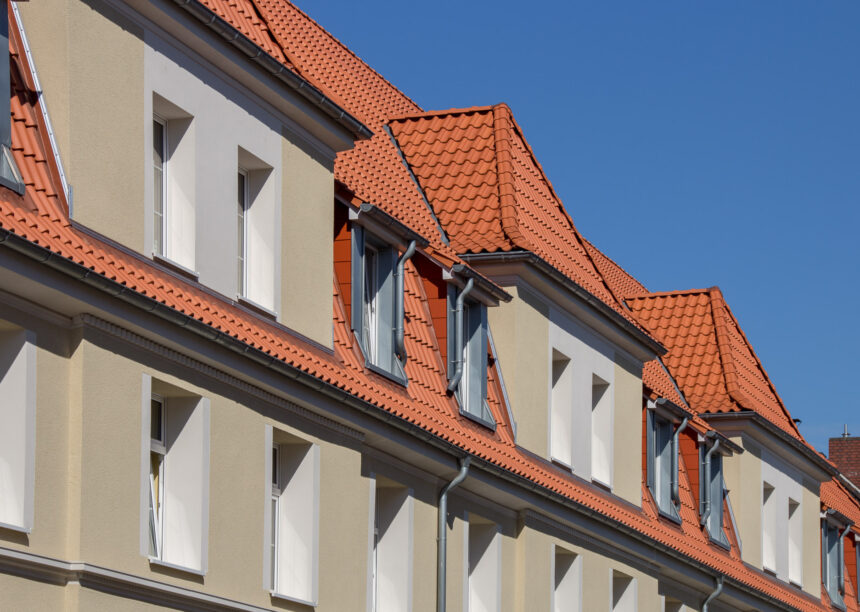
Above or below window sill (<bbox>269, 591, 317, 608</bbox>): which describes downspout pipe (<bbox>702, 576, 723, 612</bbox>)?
above

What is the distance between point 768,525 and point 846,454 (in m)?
35.5

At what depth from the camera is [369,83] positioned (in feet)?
101

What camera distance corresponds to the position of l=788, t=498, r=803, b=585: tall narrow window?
4325 cm

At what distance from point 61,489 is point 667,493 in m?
20.7

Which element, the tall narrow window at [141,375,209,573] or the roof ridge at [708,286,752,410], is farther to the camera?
the roof ridge at [708,286,752,410]

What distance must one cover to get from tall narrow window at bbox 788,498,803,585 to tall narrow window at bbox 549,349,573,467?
48.0ft

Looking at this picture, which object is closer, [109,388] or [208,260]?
[109,388]

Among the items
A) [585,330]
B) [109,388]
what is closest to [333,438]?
[109,388]

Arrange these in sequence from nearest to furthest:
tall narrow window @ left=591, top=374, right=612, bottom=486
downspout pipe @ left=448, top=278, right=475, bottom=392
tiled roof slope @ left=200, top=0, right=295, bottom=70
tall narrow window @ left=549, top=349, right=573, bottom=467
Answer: tiled roof slope @ left=200, top=0, right=295, bottom=70 → downspout pipe @ left=448, top=278, right=475, bottom=392 → tall narrow window @ left=549, top=349, right=573, bottom=467 → tall narrow window @ left=591, top=374, right=612, bottom=486

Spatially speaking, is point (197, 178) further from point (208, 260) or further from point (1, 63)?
point (1, 63)

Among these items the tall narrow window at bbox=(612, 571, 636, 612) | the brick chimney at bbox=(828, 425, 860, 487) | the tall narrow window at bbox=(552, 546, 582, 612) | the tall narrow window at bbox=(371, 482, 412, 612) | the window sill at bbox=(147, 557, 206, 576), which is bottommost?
the window sill at bbox=(147, 557, 206, 576)

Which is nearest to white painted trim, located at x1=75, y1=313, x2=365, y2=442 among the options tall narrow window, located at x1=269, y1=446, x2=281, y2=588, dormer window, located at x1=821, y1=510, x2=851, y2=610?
tall narrow window, located at x1=269, y1=446, x2=281, y2=588

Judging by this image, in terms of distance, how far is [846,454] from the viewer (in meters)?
76.2

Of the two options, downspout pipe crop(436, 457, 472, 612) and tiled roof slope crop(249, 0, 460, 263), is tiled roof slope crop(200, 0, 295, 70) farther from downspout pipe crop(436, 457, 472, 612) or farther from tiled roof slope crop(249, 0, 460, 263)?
downspout pipe crop(436, 457, 472, 612)
